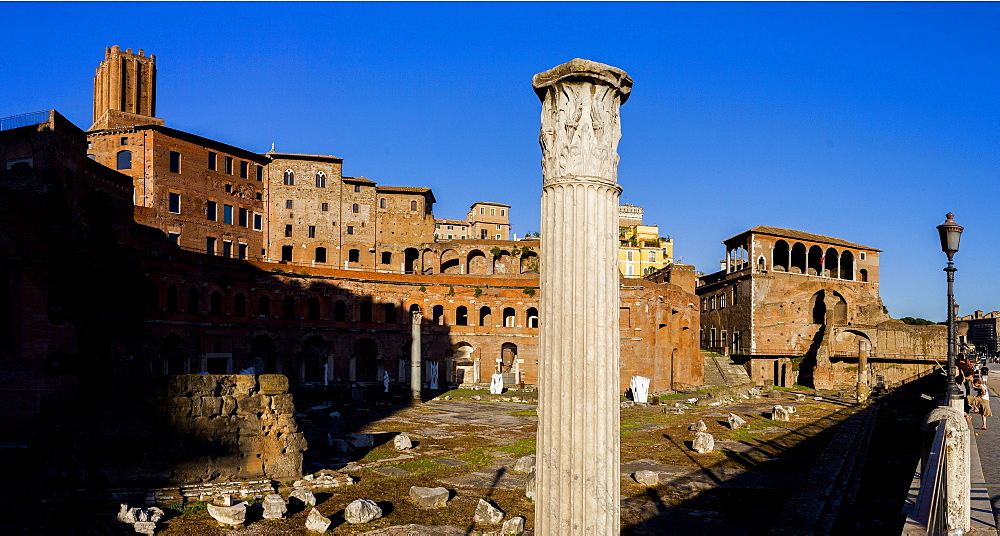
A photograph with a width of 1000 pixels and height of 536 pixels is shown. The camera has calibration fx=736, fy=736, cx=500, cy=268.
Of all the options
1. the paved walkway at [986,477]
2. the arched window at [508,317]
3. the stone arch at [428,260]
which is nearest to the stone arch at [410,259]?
the stone arch at [428,260]

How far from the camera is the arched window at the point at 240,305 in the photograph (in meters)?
39.5

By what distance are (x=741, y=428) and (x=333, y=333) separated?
25.6 meters

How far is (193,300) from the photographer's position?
3694cm

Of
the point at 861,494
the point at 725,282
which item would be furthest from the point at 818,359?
the point at 861,494

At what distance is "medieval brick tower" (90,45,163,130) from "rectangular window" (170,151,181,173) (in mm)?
4660

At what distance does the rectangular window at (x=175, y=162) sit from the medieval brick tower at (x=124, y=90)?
466cm

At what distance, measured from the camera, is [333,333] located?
142ft

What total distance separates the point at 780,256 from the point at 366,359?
36894mm

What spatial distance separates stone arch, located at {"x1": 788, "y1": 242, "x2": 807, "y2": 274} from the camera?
6191 cm

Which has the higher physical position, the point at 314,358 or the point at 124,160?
the point at 124,160

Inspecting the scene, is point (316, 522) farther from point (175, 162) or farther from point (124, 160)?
point (124, 160)

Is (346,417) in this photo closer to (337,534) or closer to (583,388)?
(337,534)

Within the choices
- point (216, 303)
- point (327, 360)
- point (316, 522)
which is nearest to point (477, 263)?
point (327, 360)

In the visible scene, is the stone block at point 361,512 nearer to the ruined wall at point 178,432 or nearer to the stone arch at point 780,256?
the ruined wall at point 178,432
